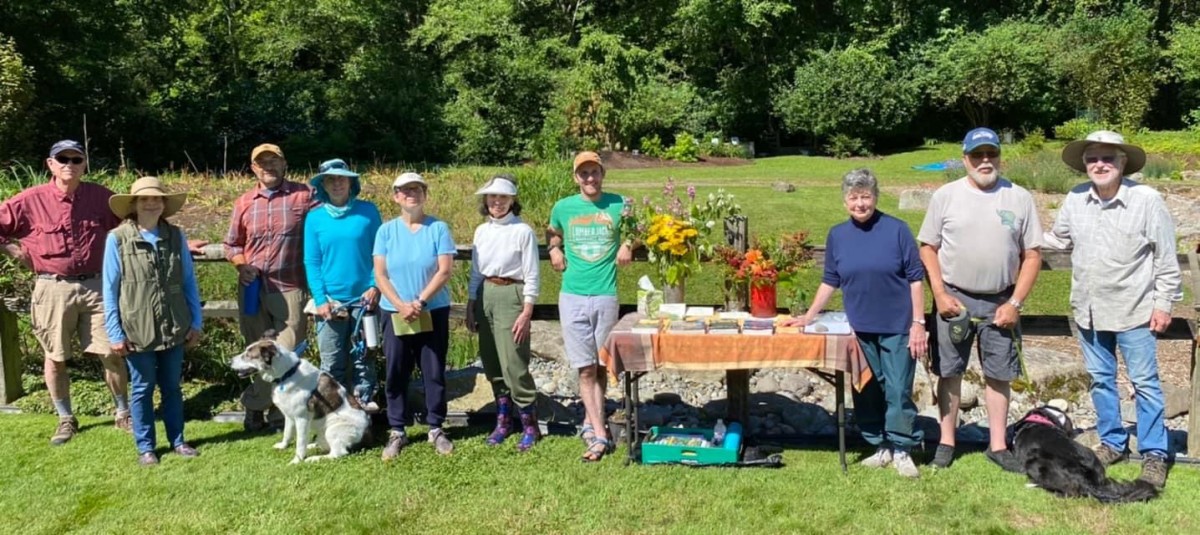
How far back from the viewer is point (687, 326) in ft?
15.0

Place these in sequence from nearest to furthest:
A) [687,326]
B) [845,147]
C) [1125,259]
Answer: [1125,259] < [687,326] < [845,147]

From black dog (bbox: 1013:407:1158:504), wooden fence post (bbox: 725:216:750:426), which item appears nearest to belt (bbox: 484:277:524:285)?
wooden fence post (bbox: 725:216:750:426)

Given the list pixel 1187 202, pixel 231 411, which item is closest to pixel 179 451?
pixel 231 411

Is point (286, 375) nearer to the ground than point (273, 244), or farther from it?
nearer to the ground

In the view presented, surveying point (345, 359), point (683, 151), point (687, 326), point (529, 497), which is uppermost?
point (683, 151)

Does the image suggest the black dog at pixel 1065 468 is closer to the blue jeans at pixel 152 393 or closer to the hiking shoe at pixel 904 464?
the hiking shoe at pixel 904 464

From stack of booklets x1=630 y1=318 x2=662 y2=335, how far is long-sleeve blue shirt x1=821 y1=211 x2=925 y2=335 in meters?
0.95

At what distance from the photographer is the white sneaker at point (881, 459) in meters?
4.50

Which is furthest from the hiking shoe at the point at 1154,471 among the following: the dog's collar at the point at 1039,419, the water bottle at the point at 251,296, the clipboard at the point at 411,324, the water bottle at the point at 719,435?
the water bottle at the point at 251,296

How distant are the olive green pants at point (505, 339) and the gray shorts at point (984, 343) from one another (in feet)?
7.02

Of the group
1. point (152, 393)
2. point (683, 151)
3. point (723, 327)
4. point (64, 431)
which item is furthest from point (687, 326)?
point (683, 151)

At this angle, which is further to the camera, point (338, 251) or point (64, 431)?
point (64, 431)

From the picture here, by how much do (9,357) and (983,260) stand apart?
6034 millimetres

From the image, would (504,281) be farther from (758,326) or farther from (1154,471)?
(1154,471)
